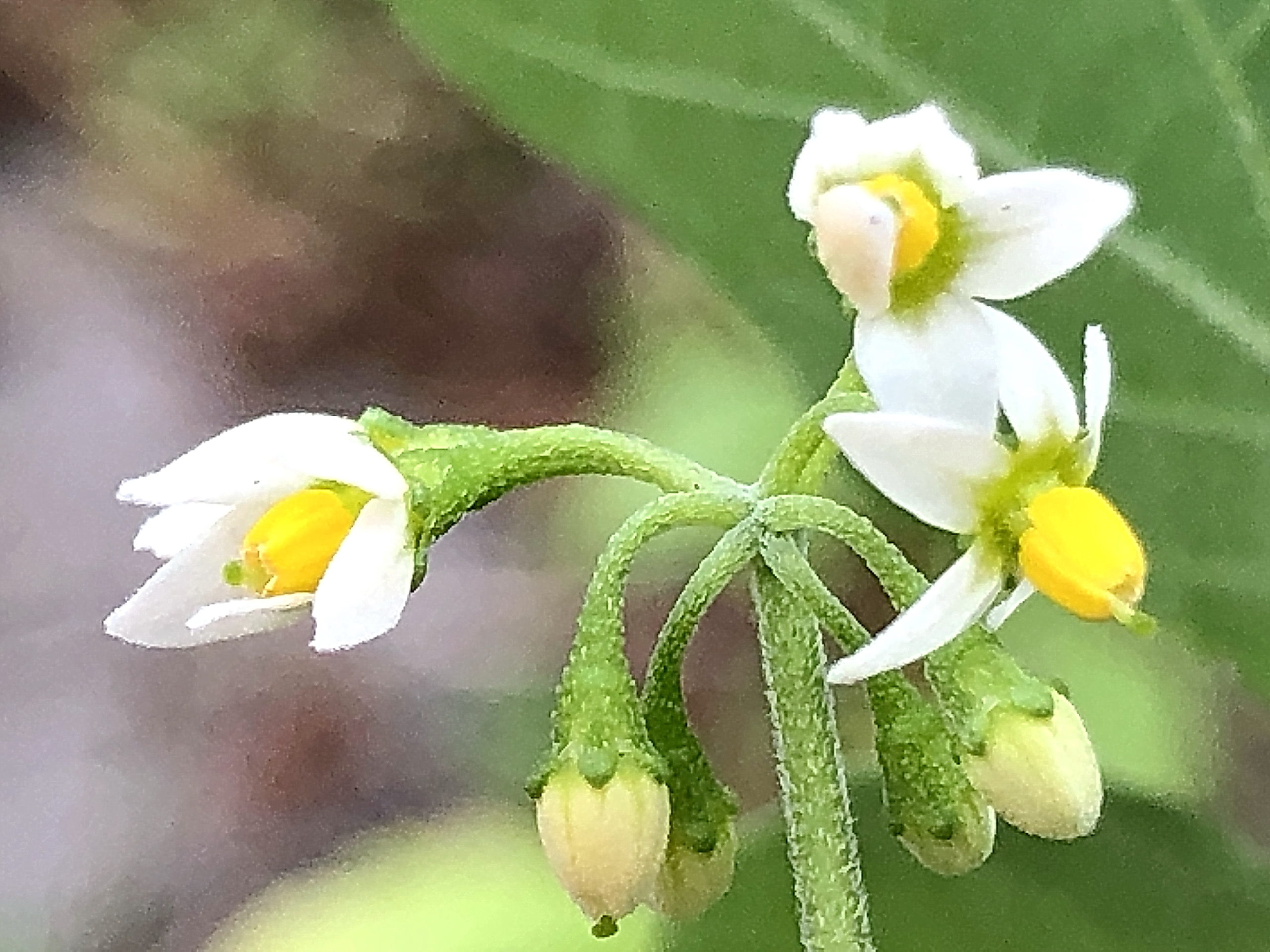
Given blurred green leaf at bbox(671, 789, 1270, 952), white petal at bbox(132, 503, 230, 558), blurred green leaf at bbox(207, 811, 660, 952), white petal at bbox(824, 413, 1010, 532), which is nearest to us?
white petal at bbox(824, 413, 1010, 532)

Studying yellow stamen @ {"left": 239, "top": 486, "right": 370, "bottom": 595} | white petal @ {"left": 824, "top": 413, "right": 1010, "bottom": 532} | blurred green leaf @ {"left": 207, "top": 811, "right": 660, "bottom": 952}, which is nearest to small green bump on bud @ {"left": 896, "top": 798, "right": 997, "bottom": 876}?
white petal @ {"left": 824, "top": 413, "right": 1010, "bottom": 532}

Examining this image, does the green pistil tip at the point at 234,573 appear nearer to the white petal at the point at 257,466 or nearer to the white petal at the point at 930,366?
the white petal at the point at 257,466

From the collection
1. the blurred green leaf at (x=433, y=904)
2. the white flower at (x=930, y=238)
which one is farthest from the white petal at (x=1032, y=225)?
the blurred green leaf at (x=433, y=904)

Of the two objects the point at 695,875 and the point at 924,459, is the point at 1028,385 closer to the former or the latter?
the point at 924,459

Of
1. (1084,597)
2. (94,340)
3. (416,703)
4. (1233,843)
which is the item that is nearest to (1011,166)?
(1084,597)

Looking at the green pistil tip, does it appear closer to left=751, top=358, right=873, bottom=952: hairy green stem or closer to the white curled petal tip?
the white curled petal tip
